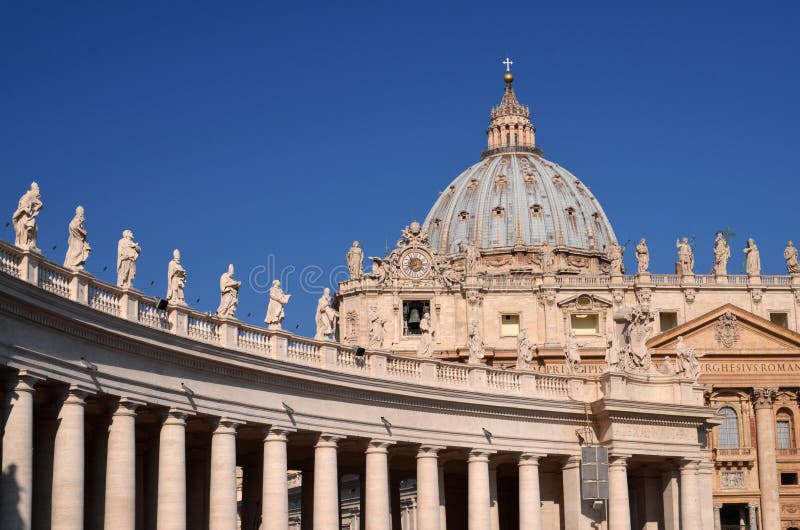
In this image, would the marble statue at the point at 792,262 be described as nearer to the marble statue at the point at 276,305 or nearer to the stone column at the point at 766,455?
the stone column at the point at 766,455

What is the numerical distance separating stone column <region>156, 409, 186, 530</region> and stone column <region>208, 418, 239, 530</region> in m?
2.63

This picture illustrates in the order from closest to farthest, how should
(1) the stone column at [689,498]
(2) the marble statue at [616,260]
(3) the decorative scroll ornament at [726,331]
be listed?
(1) the stone column at [689,498], (3) the decorative scroll ornament at [726,331], (2) the marble statue at [616,260]

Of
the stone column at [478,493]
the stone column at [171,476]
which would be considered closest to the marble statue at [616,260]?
the stone column at [478,493]

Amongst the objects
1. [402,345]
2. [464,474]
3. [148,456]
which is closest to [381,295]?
[402,345]

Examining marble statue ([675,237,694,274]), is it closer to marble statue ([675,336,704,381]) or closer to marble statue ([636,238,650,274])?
marble statue ([636,238,650,274])

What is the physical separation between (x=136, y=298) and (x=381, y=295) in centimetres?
9429

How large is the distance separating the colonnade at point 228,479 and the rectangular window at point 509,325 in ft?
233

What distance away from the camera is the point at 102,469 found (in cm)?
5541

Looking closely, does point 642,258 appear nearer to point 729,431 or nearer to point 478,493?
point 729,431

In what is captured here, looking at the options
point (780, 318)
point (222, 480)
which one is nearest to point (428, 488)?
point (222, 480)

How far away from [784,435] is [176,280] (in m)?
102

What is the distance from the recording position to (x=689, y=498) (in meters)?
75.9

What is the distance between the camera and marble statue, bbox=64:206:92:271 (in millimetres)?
53594

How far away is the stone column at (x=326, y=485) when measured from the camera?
6462cm
